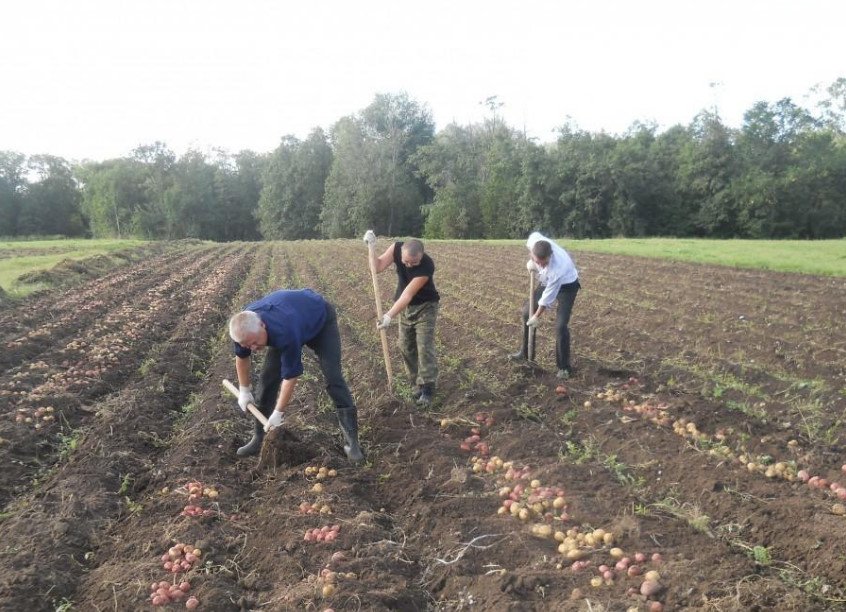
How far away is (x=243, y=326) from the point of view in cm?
450

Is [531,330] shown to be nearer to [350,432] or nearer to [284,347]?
[350,432]

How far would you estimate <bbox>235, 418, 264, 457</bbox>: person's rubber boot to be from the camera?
18.6 feet

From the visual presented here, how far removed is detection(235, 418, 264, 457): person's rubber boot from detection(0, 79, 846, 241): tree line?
136 ft

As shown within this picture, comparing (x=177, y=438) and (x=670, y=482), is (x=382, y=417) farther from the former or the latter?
(x=670, y=482)

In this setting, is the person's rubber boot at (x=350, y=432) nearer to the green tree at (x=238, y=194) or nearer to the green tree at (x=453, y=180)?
the green tree at (x=453, y=180)

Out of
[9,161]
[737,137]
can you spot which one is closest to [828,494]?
[737,137]

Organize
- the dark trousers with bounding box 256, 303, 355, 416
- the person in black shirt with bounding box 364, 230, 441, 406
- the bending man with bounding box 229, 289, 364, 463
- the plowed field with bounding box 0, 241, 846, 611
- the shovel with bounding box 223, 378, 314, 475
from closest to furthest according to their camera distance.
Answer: the plowed field with bounding box 0, 241, 846, 611 → the bending man with bounding box 229, 289, 364, 463 → the shovel with bounding box 223, 378, 314, 475 → the dark trousers with bounding box 256, 303, 355, 416 → the person in black shirt with bounding box 364, 230, 441, 406

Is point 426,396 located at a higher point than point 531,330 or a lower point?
lower

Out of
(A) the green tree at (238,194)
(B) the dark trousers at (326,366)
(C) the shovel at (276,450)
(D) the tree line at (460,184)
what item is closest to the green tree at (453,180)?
(D) the tree line at (460,184)

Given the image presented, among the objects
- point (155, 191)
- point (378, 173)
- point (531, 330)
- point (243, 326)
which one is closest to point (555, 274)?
point (531, 330)

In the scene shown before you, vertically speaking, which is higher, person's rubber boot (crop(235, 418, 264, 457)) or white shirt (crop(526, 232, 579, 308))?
white shirt (crop(526, 232, 579, 308))

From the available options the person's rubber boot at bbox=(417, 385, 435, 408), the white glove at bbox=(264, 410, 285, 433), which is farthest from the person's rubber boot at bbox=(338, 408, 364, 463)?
the person's rubber boot at bbox=(417, 385, 435, 408)

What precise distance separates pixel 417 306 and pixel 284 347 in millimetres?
2324

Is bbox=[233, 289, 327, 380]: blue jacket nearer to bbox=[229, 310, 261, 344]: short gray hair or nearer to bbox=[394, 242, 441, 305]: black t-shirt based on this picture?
bbox=[229, 310, 261, 344]: short gray hair
